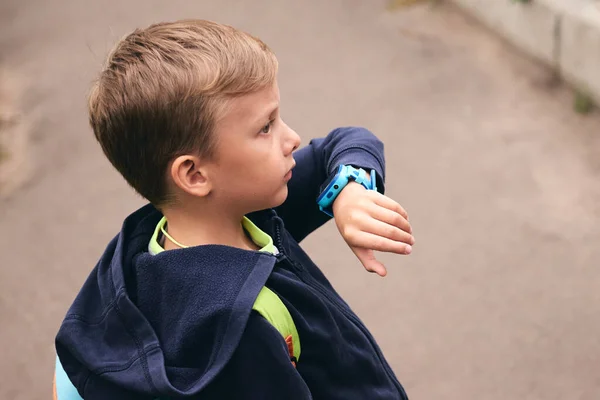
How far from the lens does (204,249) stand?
4.45 feet

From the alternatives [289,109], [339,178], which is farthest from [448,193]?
[339,178]

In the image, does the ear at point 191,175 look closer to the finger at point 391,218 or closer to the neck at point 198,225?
the neck at point 198,225

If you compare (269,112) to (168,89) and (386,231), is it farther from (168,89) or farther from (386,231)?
(386,231)

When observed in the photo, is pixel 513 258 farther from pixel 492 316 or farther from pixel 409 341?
pixel 409 341

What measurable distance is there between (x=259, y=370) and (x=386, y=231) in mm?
322

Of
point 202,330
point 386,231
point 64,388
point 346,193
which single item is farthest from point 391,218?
point 64,388

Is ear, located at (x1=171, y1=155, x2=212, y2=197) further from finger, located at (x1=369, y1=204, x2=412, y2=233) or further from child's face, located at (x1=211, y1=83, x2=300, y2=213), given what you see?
finger, located at (x1=369, y1=204, x2=412, y2=233)

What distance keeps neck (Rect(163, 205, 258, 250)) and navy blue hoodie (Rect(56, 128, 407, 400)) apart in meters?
0.07

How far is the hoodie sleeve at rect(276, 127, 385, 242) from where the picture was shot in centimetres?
170

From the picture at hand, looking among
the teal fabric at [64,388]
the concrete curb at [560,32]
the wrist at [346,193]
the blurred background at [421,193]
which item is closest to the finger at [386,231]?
the wrist at [346,193]

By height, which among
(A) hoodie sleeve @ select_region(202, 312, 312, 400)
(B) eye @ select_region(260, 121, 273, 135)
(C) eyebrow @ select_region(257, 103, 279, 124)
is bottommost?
(A) hoodie sleeve @ select_region(202, 312, 312, 400)

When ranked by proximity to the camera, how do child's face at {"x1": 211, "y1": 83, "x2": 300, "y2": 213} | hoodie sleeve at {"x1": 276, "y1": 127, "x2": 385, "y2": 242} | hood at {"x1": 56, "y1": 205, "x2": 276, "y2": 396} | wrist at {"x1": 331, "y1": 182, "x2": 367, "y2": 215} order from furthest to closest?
hoodie sleeve at {"x1": 276, "y1": 127, "x2": 385, "y2": 242} → wrist at {"x1": 331, "y1": 182, "x2": 367, "y2": 215} → child's face at {"x1": 211, "y1": 83, "x2": 300, "y2": 213} → hood at {"x1": 56, "y1": 205, "x2": 276, "y2": 396}

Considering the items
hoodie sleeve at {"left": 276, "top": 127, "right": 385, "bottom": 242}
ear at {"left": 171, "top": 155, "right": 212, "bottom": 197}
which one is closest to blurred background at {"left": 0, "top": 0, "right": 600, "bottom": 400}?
hoodie sleeve at {"left": 276, "top": 127, "right": 385, "bottom": 242}

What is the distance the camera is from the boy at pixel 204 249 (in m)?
1.28
